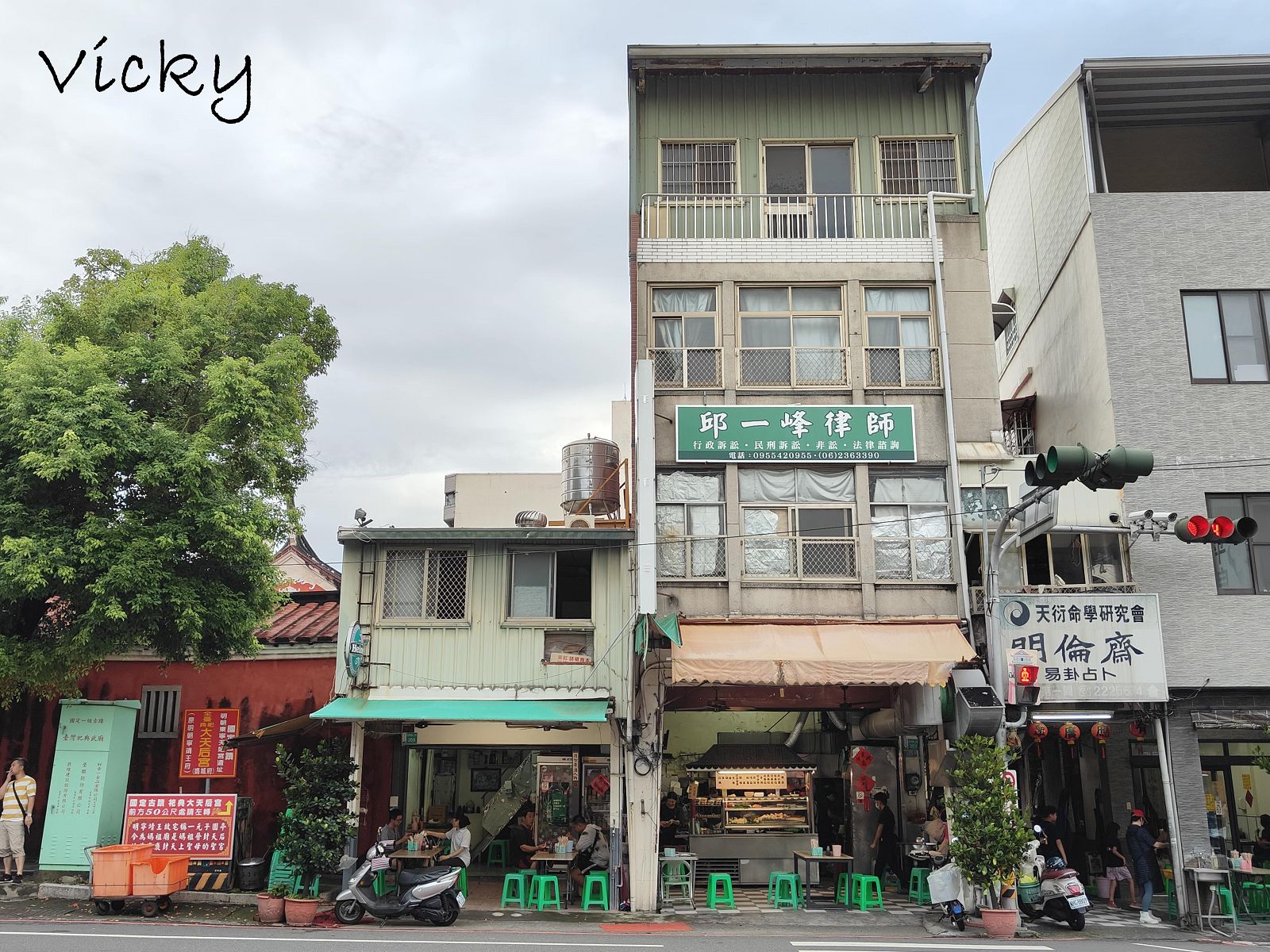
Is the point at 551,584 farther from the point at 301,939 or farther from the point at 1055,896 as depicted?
the point at 1055,896

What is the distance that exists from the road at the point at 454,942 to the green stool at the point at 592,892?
203cm

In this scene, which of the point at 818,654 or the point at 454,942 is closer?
the point at 454,942

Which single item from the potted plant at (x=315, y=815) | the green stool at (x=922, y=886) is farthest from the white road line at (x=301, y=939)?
the green stool at (x=922, y=886)

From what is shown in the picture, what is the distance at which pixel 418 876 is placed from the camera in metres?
15.5

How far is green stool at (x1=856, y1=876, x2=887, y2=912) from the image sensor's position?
689 inches

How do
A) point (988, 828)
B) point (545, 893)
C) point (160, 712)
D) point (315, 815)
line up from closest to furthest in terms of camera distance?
point (988, 828) < point (315, 815) < point (545, 893) < point (160, 712)

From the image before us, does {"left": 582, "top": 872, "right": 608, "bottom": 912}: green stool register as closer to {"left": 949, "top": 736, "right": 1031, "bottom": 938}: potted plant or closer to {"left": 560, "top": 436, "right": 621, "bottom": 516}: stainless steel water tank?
{"left": 949, "top": 736, "right": 1031, "bottom": 938}: potted plant

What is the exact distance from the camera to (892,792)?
71.7 feet

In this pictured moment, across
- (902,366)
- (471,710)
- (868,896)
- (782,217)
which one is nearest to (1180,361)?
(902,366)

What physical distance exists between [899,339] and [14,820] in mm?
17452

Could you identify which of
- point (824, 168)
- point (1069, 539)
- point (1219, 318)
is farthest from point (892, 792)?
point (824, 168)

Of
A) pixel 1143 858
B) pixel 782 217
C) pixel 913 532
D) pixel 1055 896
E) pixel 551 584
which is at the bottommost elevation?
pixel 1055 896

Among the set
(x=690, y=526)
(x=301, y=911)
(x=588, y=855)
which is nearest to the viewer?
(x=301, y=911)

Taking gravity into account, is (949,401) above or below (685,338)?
below
